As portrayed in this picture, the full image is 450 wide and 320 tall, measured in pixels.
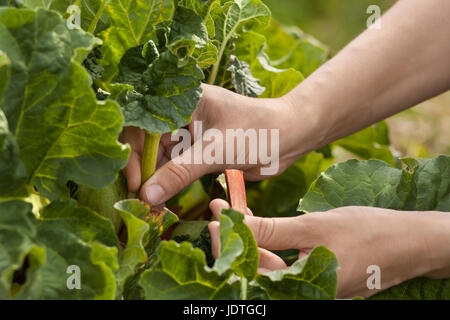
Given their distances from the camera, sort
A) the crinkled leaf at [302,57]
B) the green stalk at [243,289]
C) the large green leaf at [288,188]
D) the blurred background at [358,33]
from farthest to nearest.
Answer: the blurred background at [358,33]
the crinkled leaf at [302,57]
the large green leaf at [288,188]
the green stalk at [243,289]

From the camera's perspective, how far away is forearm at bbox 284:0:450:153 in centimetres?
155

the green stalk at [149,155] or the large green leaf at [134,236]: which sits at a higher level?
the green stalk at [149,155]

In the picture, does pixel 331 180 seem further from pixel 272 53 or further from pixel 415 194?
pixel 272 53

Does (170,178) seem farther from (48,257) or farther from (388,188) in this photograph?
(388,188)

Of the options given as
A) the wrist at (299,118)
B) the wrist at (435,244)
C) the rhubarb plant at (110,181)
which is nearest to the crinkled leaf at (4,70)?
the rhubarb plant at (110,181)

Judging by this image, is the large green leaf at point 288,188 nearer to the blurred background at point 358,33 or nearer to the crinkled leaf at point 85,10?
the crinkled leaf at point 85,10

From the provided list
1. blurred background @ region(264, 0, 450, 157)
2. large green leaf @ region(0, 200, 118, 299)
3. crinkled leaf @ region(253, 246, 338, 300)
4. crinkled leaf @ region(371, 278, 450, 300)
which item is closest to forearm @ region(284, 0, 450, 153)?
crinkled leaf @ region(371, 278, 450, 300)

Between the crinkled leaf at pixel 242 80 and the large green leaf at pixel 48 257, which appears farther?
the crinkled leaf at pixel 242 80

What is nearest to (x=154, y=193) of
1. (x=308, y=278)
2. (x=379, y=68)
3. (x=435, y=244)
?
(x=308, y=278)

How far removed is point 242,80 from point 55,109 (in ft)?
1.99

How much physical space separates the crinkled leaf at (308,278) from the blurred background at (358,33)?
85.0 inches

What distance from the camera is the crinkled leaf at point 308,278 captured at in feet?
3.24

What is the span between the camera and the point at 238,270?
104cm

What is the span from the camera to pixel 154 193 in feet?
4.02
